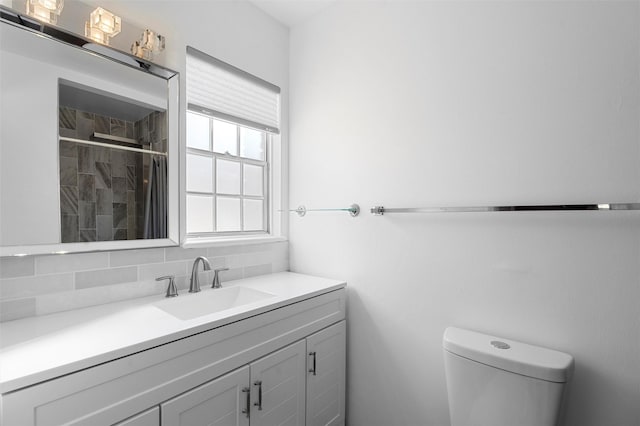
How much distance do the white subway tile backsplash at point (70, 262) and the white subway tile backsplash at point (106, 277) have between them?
0.03 m

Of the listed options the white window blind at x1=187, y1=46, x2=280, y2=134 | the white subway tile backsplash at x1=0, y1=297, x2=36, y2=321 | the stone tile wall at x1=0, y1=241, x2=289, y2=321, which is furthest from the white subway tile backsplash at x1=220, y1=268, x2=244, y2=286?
the white window blind at x1=187, y1=46, x2=280, y2=134

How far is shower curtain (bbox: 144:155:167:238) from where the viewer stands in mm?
1408

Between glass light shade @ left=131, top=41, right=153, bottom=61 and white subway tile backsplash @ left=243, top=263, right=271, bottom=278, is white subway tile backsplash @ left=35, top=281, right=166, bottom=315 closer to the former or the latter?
white subway tile backsplash @ left=243, top=263, right=271, bottom=278

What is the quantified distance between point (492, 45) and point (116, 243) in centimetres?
179

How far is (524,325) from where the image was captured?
Result: 4.01ft

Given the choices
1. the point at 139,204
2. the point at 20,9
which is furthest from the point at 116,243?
the point at 20,9

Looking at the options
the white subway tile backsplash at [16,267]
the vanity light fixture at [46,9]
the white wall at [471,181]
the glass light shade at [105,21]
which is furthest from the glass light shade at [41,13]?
the white wall at [471,181]

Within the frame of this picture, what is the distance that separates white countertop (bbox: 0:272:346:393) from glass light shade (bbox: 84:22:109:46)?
43.0 inches

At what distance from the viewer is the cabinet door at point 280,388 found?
123 centimetres

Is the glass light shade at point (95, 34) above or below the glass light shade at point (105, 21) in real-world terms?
below

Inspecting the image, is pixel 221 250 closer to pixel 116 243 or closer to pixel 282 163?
pixel 116 243

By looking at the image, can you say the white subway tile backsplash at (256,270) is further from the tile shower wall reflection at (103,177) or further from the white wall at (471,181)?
the tile shower wall reflection at (103,177)

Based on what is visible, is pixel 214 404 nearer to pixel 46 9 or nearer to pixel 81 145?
pixel 81 145

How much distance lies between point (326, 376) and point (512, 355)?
0.88 m
